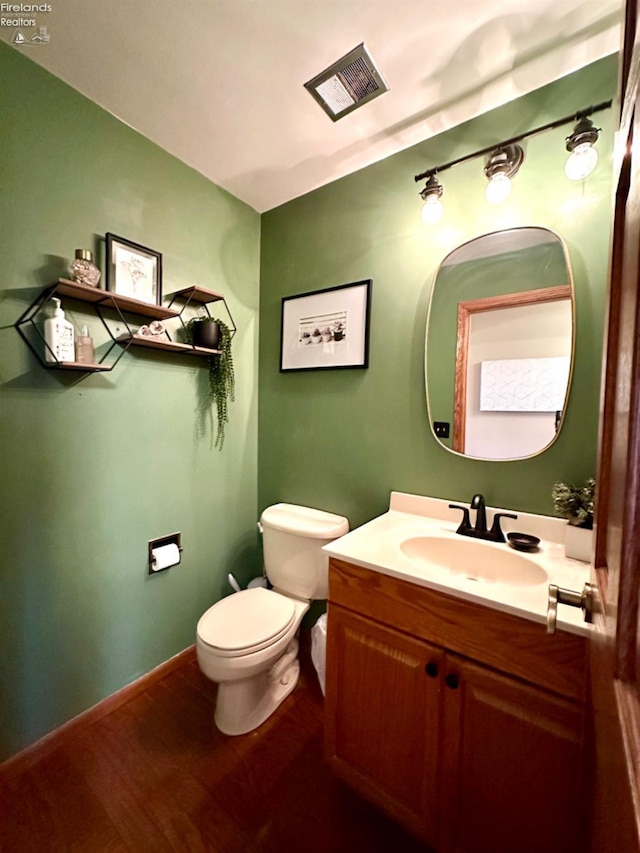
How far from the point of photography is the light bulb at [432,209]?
50.7 inches

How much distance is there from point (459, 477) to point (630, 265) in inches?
41.5

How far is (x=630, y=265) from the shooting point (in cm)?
40

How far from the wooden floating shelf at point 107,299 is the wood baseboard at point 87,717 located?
5.40 ft

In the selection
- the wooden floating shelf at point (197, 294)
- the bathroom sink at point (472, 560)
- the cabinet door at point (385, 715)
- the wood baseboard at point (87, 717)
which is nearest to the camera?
the cabinet door at point (385, 715)

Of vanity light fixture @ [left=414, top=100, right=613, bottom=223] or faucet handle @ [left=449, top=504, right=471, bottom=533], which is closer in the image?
vanity light fixture @ [left=414, top=100, right=613, bottom=223]

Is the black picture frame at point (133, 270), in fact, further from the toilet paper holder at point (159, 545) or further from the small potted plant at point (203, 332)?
the toilet paper holder at point (159, 545)

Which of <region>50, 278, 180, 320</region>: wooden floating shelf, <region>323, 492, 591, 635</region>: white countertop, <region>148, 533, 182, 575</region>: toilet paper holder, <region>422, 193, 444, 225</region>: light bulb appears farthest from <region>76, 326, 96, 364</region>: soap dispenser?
<region>422, 193, 444, 225</region>: light bulb

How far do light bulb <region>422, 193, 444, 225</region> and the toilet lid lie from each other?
1726 millimetres

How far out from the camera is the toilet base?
133 centimetres

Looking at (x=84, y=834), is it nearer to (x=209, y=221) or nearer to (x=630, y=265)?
(x=630, y=265)

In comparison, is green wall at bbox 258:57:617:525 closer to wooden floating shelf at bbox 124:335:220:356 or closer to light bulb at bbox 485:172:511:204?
light bulb at bbox 485:172:511:204

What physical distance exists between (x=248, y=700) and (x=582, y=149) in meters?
2.27

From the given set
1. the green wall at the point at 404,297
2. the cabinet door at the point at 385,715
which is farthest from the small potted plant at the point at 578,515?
the cabinet door at the point at 385,715

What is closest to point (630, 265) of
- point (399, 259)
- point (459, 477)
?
point (459, 477)
